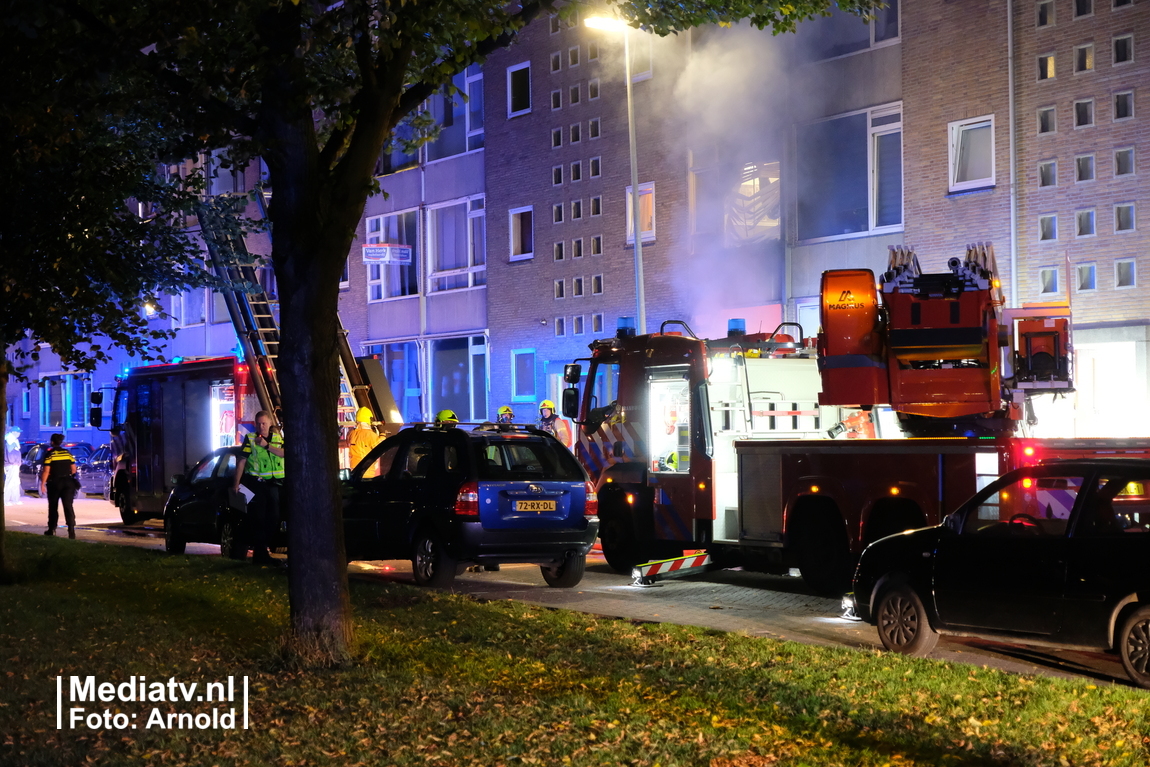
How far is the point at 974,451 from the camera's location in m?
11.1

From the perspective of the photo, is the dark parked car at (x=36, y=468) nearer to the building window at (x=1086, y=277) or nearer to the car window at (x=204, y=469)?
the car window at (x=204, y=469)

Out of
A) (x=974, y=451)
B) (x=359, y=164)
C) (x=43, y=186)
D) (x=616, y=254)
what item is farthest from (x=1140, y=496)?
(x=616, y=254)

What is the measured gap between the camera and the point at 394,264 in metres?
37.9

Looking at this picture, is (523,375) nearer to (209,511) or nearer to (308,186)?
(209,511)

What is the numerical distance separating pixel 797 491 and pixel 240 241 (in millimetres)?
12175

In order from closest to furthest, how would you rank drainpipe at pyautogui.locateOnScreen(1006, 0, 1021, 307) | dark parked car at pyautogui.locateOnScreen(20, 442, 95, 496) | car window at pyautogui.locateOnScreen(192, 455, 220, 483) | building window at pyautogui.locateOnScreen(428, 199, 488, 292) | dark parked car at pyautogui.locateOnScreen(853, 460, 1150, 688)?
dark parked car at pyautogui.locateOnScreen(853, 460, 1150, 688) → car window at pyautogui.locateOnScreen(192, 455, 220, 483) → drainpipe at pyautogui.locateOnScreen(1006, 0, 1021, 307) → building window at pyautogui.locateOnScreen(428, 199, 488, 292) → dark parked car at pyautogui.locateOnScreen(20, 442, 95, 496)

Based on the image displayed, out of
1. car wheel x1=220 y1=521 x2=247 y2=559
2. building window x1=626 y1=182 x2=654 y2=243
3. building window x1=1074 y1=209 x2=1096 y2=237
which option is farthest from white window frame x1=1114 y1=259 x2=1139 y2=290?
car wheel x1=220 y1=521 x2=247 y2=559

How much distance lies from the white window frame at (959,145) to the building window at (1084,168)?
4.67 ft

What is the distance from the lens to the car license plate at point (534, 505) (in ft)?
45.5

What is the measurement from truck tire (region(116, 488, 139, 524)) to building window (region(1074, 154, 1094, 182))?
1752 centimetres

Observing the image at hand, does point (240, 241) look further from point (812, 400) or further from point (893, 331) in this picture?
point (893, 331)

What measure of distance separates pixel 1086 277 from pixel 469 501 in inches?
492

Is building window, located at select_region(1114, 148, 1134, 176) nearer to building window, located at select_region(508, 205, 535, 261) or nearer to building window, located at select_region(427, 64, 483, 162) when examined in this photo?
building window, located at select_region(508, 205, 535, 261)

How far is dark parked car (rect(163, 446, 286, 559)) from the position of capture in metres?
17.2
